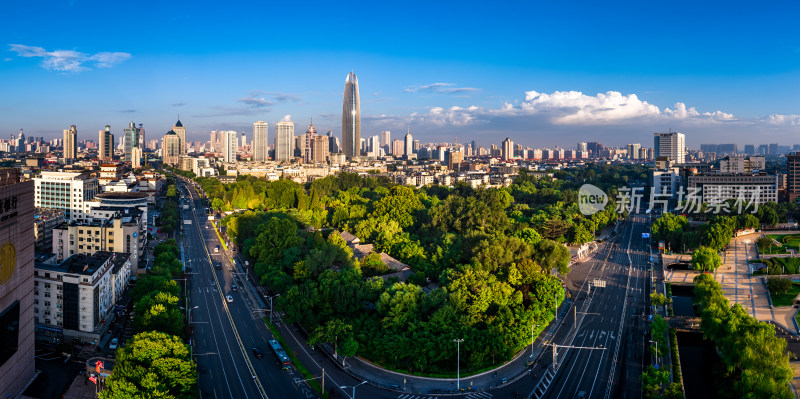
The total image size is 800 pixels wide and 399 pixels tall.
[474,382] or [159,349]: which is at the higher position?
[159,349]

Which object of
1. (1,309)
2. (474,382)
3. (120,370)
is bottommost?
(474,382)

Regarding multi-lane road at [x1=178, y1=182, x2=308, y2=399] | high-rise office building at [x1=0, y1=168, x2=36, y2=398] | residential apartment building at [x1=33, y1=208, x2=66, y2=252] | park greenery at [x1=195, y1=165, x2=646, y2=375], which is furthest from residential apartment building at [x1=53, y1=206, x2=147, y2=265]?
high-rise office building at [x1=0, y1=168, x2=36, y2=398]

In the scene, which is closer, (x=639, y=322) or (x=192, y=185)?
(x=639, y=322)

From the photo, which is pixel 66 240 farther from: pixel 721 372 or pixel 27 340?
pixel 721 372

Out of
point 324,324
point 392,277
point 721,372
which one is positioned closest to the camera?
point 721,372

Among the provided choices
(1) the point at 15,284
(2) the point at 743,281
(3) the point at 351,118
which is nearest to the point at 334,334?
(1) the point at 15,284

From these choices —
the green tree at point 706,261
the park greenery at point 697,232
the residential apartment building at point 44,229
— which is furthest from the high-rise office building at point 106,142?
the green tree at point 706,261

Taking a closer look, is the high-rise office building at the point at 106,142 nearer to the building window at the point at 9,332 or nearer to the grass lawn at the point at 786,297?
the building window at the point at 9,332

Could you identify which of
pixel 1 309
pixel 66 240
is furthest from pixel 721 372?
pixel 66 240

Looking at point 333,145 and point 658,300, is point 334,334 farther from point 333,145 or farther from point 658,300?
point 333,145
